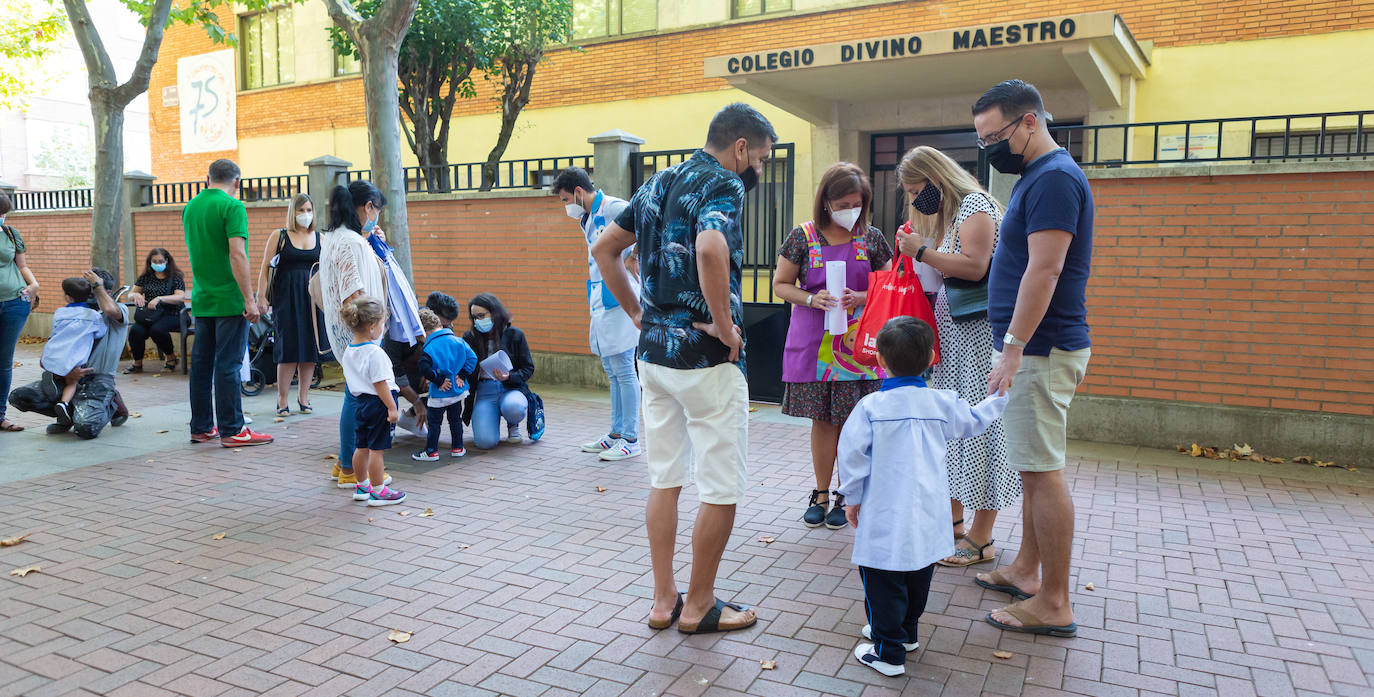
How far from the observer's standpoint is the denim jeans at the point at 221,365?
673cm

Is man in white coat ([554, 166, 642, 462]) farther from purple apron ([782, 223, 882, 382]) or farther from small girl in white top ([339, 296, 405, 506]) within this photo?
purple apron ([782, 223, 882, 382])

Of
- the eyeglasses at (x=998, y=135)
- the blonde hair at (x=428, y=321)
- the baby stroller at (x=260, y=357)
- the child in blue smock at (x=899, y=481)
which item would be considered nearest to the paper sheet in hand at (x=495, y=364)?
the blonde hair at (x=428, y=321)

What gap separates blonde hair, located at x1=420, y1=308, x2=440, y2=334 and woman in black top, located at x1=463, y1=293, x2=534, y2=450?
0.40 metres

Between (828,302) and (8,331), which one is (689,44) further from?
(828,302)

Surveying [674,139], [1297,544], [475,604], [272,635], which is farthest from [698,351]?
[674,139]

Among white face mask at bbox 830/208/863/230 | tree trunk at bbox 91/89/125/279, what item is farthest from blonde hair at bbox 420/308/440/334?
tree trunk at bbox 91/89/125/279

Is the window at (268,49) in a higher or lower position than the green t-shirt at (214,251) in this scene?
higher

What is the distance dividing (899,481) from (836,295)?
1.78 meters

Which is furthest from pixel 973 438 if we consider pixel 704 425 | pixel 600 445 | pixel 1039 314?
pixel 600 445

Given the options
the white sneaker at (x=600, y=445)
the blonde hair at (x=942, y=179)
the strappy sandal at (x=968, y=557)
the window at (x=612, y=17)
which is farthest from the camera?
the window at (x=612, y=17)

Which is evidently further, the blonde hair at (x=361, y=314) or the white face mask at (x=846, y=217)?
the blonde hair at (x=361, y=314)

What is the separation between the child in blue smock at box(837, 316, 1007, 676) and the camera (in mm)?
3090

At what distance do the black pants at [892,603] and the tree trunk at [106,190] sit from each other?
11743mm

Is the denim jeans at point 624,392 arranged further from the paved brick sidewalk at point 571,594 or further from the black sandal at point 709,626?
the black sandal at point 709,626
